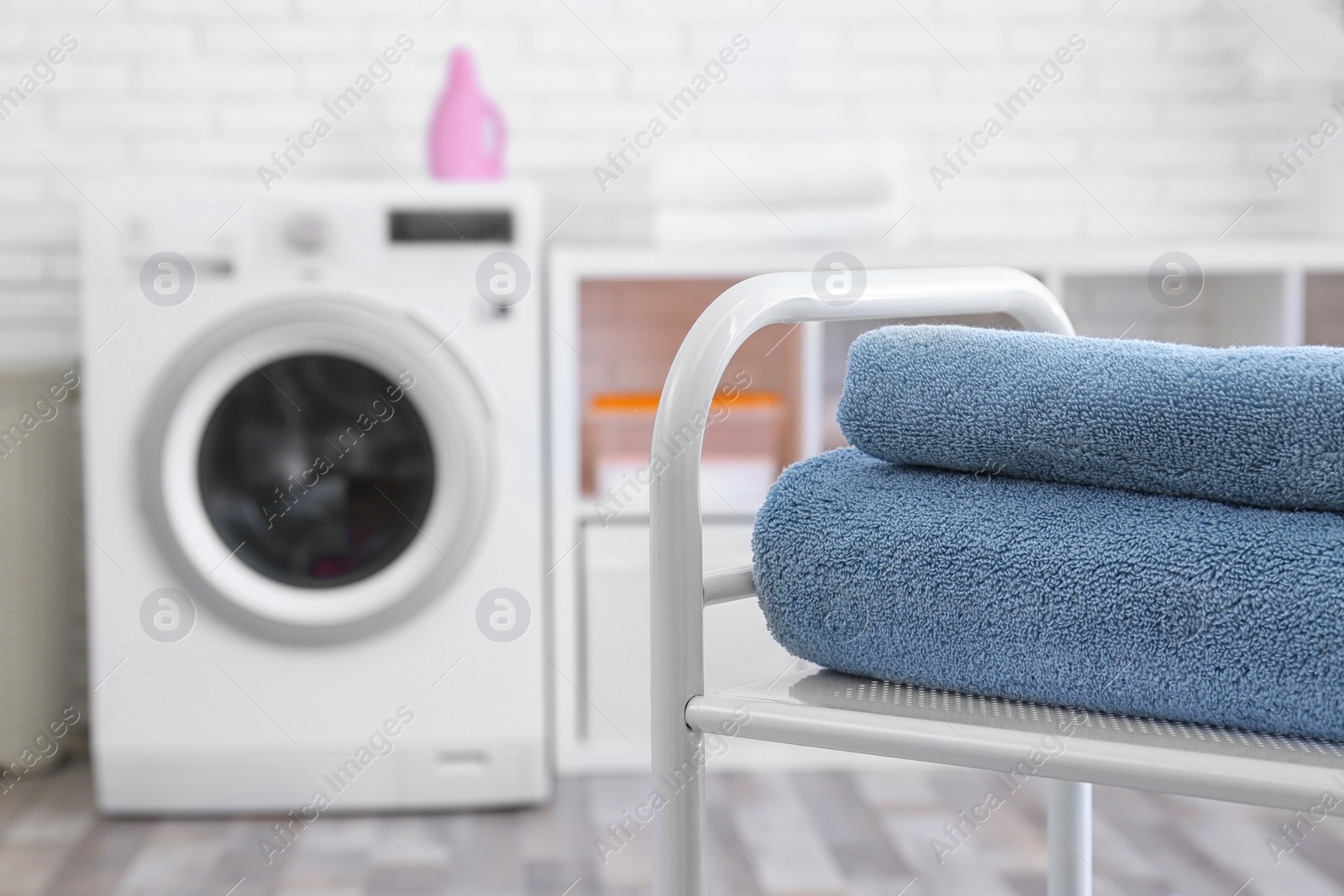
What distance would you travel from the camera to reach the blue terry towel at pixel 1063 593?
1.49ft

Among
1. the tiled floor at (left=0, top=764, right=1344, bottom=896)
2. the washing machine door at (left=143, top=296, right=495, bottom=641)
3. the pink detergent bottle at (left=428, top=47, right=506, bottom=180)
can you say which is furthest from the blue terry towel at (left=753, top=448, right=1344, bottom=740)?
the pink detergent bottle at (left=428, top=47, right=506, bottom=180)

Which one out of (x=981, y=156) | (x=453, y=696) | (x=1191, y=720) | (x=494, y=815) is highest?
(x=981, y=156)

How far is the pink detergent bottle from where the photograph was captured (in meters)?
1.77

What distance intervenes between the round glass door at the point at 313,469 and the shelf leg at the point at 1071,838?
3.58ft

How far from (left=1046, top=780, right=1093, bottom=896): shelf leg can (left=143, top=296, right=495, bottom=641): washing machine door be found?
1.04 metres

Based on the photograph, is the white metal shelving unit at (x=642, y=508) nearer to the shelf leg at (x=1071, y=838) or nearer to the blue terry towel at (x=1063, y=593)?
the shelf leg at (x=1071, y=838)

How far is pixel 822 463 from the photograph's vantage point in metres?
0.59

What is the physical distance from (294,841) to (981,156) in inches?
66.2

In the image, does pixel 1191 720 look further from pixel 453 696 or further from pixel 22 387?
pixel 22 387

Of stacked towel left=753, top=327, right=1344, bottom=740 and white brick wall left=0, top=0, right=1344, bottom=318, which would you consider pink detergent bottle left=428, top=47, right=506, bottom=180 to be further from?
stacked towel left=753, top=327, right=1344, bottom=740

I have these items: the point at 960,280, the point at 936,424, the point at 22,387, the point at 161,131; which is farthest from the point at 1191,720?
the point at 161,131

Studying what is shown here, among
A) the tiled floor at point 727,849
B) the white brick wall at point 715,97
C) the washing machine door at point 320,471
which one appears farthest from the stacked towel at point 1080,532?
the white brick wall at point 715,97

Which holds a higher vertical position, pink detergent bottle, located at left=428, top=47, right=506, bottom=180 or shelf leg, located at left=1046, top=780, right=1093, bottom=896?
pink detergent bottle, located at left=428, top=47, right=506, bottom=180

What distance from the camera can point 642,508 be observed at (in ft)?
5.82
